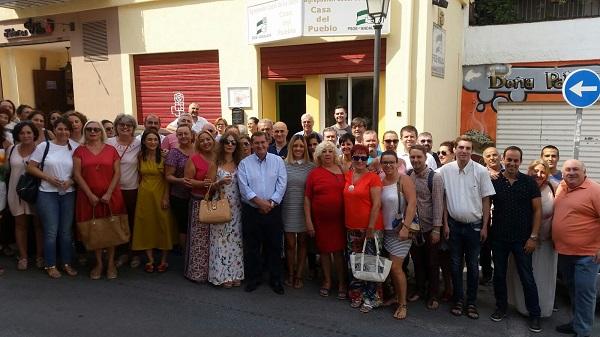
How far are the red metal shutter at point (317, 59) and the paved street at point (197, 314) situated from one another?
564cm

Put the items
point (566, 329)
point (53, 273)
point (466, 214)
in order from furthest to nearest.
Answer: point (53, 273) < point (466, 214) < point (566, 329)

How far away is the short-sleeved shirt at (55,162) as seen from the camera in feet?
16.7

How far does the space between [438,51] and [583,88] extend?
3600 mm

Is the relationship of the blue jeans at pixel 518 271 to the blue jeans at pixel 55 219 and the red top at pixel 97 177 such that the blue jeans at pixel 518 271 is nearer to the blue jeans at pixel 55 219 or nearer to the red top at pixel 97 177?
the red top at pixel 97 177

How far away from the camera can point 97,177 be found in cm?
511

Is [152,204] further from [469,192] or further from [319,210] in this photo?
[469,192]

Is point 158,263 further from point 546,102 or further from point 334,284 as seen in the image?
point 546,102

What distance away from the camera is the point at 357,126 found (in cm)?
662

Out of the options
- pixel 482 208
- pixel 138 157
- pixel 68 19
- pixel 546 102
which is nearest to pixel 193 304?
pixel 138 157

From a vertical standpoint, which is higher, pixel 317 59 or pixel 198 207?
pixel 317 59

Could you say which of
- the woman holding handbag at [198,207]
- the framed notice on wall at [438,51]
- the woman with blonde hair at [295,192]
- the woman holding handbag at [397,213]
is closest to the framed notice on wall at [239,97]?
the framed notice on wall at [438,51]

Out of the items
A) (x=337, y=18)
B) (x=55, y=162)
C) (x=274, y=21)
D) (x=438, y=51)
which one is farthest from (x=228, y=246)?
(x=438, y=51)

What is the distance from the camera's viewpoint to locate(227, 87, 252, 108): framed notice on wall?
10.6 m

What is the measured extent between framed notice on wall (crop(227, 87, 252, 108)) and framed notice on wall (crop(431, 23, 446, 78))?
401cm
